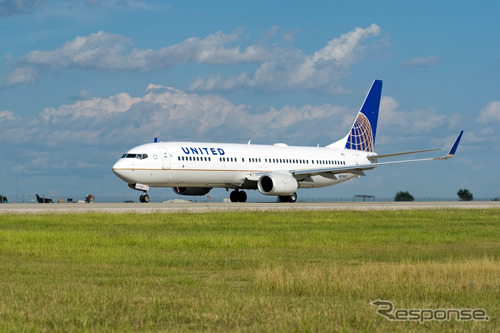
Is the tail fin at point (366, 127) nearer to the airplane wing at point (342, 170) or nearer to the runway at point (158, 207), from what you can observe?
the airplane wing at point (342, 170)


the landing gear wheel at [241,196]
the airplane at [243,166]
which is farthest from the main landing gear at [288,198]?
the landing gear wheel at [241,196]

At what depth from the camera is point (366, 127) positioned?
227 feet

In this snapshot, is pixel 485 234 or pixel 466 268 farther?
pixel 485 234

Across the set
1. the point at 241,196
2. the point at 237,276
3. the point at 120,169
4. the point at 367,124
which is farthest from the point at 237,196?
the point at 237,276

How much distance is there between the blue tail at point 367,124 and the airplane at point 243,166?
4.2 inches

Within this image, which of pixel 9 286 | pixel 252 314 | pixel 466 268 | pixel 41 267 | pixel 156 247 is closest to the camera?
pixel 252 314

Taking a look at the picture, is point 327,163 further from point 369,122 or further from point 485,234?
point 485,234

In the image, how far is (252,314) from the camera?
414 inches

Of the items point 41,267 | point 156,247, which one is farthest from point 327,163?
point 41,267

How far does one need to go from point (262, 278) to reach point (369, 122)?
187 ft

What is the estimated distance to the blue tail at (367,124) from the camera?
67.9 metres

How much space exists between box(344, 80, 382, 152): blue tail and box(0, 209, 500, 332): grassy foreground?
38419mm

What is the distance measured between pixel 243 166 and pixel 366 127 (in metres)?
19.1

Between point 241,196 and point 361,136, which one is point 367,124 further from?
point 241,196
